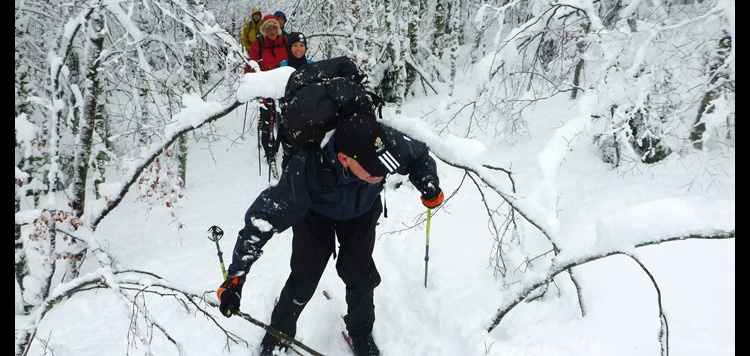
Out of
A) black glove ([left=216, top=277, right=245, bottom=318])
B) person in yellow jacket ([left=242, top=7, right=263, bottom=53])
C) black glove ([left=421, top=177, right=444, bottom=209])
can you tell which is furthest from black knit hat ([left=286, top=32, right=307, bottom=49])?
black glove ([left=216, top=277, right=245, bottom=318])

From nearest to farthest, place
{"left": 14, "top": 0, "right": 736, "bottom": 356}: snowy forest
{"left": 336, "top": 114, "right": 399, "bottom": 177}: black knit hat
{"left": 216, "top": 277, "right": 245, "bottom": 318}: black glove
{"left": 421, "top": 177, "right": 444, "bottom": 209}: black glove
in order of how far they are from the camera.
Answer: {"left": 336, "top": 114, "right": 399, "bottom": 177}: black knit hat, {"left": 216, "top": 277, "right": 245, "bottom": 318}: black glove, {"left": 14, "top": 0, "right": 736, "bottom": 356}: snowy forest, {"left": 421, "top": 177, "right": 444, "bottom": 209}: black glove

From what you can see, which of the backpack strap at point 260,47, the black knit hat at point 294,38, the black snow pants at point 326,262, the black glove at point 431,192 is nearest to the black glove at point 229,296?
the black snow pants at point 326,262

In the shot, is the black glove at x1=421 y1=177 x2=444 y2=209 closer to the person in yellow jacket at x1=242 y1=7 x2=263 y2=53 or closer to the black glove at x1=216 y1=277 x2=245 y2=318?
the black glove at x1=216 y1=277 x2=245 y2=318

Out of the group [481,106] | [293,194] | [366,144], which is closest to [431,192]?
[366,144]

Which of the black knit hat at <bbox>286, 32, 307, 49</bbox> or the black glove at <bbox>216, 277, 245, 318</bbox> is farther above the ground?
the black knit hat at <bbox>286, 32, 307, 49</bbox>

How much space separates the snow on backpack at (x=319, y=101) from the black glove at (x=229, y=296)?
Answer: 98cm

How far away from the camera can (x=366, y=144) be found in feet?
7.25

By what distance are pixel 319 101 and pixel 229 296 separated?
133 centimetres

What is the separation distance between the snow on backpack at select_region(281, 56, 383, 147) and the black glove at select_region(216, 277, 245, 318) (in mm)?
983

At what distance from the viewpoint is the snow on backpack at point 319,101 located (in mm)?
2236

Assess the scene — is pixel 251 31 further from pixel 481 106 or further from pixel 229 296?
pixel 229 296

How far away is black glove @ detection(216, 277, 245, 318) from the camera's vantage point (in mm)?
2502

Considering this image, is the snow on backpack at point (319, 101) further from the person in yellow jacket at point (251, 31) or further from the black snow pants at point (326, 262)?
the person in yellow jacket at point (251, 31)

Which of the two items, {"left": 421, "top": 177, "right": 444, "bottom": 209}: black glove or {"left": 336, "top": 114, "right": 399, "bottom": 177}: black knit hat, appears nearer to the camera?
{"left": 336, "top": 114, "right": 399, "bottom": 177}: black knit hat
